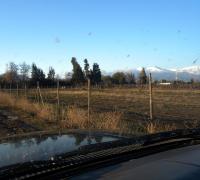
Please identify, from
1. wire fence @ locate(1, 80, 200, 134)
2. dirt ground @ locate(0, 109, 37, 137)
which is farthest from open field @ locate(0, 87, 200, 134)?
dirt ground @ locate(0, 109, 37, 137)

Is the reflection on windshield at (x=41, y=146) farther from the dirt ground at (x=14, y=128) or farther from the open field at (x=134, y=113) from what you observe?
the dirt ground at (x=14, y=128)

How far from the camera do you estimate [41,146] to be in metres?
3.21

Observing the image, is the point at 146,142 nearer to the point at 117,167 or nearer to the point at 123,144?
the point at 123,144

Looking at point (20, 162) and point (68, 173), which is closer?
point (68, 173)

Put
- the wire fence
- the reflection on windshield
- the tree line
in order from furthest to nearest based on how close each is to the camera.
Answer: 1. the tree line
2. the wire fence
3. the reflection on windshield

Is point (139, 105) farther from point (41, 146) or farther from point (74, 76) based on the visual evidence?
point (74, 76)

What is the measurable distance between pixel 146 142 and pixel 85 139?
0.56 metres

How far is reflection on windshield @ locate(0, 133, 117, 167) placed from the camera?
2.83m

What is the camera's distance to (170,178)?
7.36 feet

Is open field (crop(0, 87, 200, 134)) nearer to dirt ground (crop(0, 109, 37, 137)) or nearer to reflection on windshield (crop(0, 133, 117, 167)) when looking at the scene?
dirt ground (crop(0, 109, 37, 137))

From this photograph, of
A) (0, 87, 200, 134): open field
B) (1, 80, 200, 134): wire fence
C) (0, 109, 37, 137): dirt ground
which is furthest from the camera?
(1, 80, 200, 134): wire fence

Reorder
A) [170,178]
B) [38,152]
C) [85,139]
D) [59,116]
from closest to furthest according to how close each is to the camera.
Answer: [170,178], [38,152], [85,139], [59,116]

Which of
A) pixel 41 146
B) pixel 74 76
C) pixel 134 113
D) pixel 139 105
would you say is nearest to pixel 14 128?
pixel 134 113

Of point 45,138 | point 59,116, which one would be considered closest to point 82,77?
point 59,116
